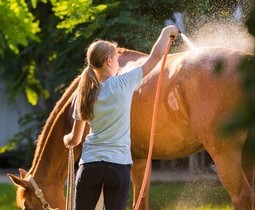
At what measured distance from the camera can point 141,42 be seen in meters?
13.1

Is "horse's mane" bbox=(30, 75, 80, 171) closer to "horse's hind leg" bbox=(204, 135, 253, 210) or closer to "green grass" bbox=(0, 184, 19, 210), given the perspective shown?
"horse's hind leg" bbox=(204, 135, 253, 210)

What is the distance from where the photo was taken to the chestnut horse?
22.7 ft

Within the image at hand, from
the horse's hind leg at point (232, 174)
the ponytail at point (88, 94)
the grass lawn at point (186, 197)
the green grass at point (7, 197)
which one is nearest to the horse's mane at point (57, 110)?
the horse's hind leg at point (232, 174)

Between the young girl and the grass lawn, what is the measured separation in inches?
172

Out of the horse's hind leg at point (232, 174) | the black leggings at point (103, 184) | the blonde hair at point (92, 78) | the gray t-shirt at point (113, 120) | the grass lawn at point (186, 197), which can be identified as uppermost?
the blonde hair at point (92, 78)

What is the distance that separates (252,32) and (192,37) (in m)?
9.03

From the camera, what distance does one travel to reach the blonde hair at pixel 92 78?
5.30m

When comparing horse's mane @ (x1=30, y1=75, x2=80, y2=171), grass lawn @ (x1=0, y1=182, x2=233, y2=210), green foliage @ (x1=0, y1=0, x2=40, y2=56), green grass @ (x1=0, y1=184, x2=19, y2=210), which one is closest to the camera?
green foliage @ (x1=0, y1=0, x2=40, y2=56)

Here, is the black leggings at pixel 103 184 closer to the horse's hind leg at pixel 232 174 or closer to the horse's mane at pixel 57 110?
the horse's hind leg at pixel 232 174

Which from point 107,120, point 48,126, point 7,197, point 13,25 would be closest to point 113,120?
point 107,120

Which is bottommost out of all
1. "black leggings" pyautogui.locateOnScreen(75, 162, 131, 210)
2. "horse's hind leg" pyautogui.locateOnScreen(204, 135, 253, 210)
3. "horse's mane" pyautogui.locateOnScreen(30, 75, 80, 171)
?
"horse's hind leg" pyautogui.locateOnScreen(204, 135, 253, 210)

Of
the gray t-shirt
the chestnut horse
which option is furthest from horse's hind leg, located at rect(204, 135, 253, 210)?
the gray t-shirt

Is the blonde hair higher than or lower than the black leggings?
higher

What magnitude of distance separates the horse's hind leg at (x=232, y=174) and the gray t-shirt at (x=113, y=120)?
158 cm
